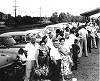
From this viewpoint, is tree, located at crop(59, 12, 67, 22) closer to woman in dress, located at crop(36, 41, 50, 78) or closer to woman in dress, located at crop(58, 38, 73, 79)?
woman in dress, located at crop(58, 38, 73, 79)

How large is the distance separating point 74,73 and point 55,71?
2540 millimetres

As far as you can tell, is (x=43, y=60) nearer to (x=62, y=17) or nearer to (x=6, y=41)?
(x=6, y=41)

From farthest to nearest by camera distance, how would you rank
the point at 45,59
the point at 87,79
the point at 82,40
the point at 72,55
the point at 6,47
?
the point at 82,40, the point at 72,55, the point at 6,47, the point at 87,79, the point at 45,59

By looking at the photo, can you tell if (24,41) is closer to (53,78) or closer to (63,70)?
(63,70)

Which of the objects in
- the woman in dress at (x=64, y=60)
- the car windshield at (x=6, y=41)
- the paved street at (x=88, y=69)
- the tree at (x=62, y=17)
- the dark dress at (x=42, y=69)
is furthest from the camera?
the tree at (x=62, y=17)

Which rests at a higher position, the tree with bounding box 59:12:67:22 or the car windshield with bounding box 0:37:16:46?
the tree with bounding box 59:12:67:22

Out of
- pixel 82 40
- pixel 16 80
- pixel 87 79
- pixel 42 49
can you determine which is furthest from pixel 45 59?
pixel 82 40

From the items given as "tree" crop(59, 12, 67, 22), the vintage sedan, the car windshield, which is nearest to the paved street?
the vintage sedan

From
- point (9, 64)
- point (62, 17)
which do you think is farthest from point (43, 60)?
point (62, 17)

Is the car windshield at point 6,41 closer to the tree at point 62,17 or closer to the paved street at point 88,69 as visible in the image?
the paved street at point 88,69

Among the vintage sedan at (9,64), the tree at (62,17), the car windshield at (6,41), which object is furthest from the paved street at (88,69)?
the tree at (62,17)

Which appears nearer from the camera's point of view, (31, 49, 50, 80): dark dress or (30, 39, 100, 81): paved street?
(31, 49, 50, 80): dark dress

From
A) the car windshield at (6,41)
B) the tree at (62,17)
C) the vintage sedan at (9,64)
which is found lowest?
the vintage sedan at (9,64)

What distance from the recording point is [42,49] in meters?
6.50
